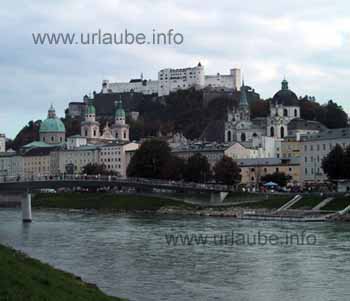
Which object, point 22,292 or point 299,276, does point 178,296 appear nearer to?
point 299,276

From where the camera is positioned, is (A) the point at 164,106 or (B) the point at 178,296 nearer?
(B) the point at 178,296

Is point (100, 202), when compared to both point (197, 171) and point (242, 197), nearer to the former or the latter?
point (197, 171)

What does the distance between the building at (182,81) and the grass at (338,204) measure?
89529mm

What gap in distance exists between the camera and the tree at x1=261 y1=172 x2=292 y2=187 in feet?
267

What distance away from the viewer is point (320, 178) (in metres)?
83.5

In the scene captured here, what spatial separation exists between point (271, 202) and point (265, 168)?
26897 mm

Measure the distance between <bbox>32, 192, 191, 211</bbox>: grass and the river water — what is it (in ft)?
71.9

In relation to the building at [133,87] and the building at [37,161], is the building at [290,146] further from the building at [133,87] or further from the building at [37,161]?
the building at [133,87]

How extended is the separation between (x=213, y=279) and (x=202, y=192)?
141ft

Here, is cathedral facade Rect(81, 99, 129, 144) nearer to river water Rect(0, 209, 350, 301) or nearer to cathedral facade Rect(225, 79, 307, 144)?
cathedral facade Rect(225, 79, 307, 144)

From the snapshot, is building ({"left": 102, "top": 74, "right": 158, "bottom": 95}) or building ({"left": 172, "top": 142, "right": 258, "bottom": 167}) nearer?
building ({"left": 172, "top": 142, "right": 258, "bottom": 167})

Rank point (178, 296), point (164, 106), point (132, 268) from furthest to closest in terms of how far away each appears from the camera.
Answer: point (164, 106), point (132, 268), point (178, 296)

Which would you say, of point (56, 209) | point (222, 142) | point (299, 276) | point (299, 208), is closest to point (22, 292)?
point (299, 276)

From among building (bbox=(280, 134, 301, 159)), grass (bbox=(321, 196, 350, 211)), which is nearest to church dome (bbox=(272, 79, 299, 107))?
building (bbox=(280, 134, 301, 159))
